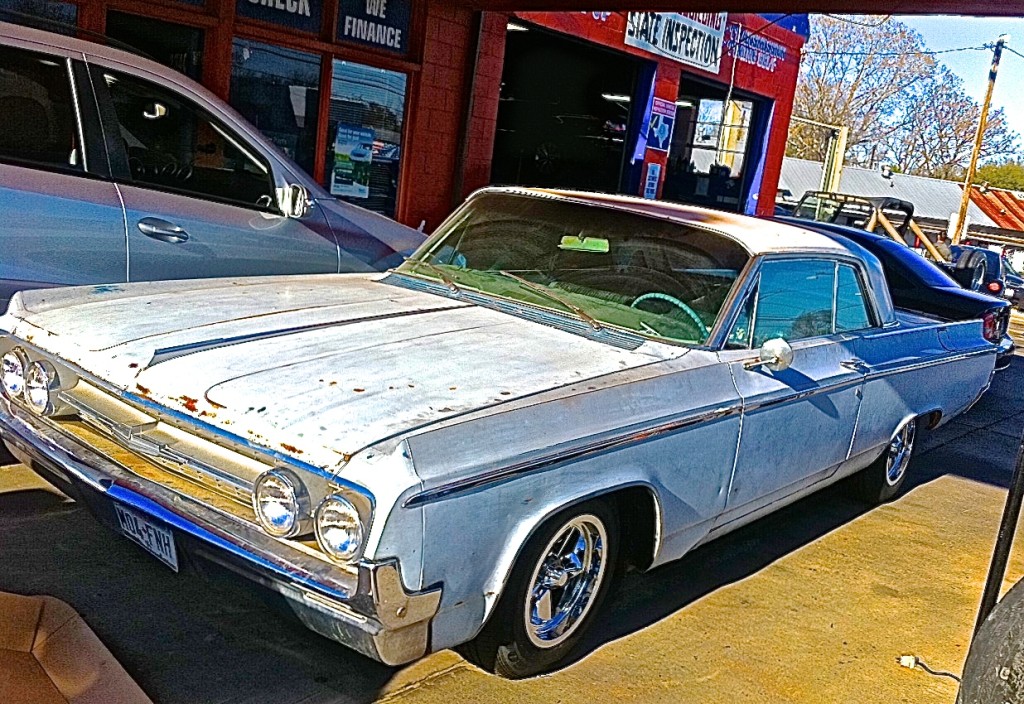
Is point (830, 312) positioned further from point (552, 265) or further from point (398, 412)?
point (398, 412)

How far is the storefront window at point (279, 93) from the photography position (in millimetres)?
9227

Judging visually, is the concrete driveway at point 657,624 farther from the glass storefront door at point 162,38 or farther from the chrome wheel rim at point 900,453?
the glass storefront door at point 162,38

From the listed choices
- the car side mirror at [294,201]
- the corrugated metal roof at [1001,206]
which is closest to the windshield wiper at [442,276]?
the car side mirror at [294,201]

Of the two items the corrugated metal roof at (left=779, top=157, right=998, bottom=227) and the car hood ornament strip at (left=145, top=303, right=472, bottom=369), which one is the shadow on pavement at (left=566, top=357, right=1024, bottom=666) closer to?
the car hood ornament strip at (left=145, top=303, right=472, bottom=369)

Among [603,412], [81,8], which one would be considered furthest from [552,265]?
[81,8]

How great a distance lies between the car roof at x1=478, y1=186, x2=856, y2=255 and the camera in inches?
188

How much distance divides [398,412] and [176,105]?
3.40 meters

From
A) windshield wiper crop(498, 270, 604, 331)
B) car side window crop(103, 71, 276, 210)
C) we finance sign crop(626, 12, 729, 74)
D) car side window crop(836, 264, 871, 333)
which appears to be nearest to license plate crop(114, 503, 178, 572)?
windshield wiper crop(498, 270, 604, 331)

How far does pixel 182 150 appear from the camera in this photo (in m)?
5.91

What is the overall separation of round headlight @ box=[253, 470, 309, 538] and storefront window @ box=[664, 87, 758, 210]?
48.4ft

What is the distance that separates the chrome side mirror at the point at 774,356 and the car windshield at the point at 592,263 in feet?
0.79

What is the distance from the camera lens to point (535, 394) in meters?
3.44

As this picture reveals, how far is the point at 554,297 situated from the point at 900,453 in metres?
2.77

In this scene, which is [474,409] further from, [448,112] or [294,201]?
[448,112]
